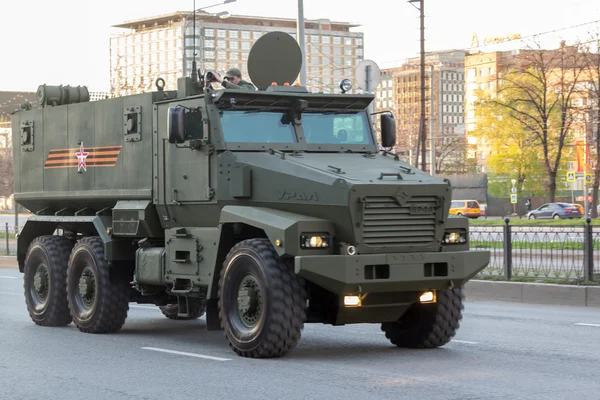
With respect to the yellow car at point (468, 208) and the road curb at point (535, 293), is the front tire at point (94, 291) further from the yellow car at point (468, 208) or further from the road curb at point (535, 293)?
the yellow car at point (468, 208)

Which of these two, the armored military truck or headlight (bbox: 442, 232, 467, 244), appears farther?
headlight (bbox: 442, 232, 467, 244)

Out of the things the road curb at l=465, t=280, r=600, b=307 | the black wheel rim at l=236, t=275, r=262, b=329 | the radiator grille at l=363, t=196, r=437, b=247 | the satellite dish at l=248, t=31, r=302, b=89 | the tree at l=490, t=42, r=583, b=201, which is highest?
the tree at l=490, t=42, r=583, b=201

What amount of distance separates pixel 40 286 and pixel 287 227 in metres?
5.93

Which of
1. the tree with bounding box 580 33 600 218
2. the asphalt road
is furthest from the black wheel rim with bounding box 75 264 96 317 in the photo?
the tree with bounding box 580 33 600 218

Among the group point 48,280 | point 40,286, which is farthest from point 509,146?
point 48,280

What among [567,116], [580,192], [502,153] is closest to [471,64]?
[580,192]

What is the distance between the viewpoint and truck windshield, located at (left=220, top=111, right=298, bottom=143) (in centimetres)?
1279

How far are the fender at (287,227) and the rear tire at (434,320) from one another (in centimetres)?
152

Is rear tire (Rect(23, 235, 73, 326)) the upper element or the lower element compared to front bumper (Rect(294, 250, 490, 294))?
lower

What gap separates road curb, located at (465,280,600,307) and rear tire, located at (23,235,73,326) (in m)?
7.50

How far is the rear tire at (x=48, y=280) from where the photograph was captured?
15656 millimetres

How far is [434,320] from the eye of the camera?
40.4 feet

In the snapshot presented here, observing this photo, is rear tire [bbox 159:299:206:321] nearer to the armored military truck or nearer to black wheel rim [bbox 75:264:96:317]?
the armored military truck

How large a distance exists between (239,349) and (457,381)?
267cm
